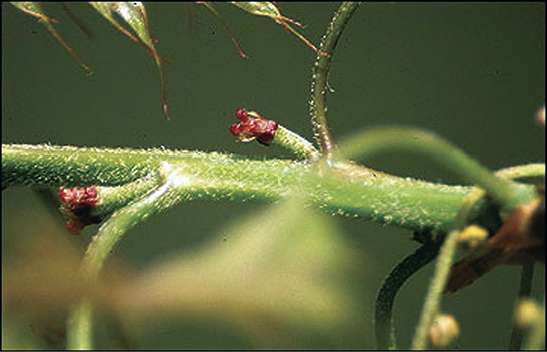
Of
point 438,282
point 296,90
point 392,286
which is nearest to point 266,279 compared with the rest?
point 438,282

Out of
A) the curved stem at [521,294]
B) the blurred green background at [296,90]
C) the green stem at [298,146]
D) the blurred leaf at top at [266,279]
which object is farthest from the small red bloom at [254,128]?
the blurred green background at [296,90]

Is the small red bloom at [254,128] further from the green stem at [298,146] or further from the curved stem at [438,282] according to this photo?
the curved stem at [438,282]

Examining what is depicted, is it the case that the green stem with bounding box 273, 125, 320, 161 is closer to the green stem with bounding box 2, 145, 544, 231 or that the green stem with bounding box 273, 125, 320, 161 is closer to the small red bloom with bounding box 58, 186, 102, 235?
the green stem with bounding box 2, 145, 544, 231

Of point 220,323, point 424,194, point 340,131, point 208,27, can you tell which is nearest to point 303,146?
point 424,194

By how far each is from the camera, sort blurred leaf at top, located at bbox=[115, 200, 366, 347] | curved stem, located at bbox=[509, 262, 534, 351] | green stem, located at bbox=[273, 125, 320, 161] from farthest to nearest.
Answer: green stem, located at bbox=[273, 125, 320, 161], curved stem, located at bbox=[509, 262, 534, 351], blurred leaf at top, located at bbox=[115, 200, 366, 347]

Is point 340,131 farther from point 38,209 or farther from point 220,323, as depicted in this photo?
point 220,323

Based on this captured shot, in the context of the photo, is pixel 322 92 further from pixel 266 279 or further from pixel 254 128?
pixel 266 279

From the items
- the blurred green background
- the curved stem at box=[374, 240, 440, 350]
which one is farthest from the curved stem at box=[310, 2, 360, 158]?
the blurred green background
